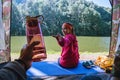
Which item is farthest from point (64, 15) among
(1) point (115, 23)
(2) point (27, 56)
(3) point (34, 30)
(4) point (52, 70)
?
(2) point (27, 56)

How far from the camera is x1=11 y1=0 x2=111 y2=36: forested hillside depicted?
8.73 feet

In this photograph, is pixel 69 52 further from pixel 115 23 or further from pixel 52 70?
pixel 115 23

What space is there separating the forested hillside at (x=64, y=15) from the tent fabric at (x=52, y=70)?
42cm

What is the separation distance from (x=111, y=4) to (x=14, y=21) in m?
1.12

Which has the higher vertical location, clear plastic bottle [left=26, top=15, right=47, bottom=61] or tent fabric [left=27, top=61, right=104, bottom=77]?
clear plastic bottle [left=26, top=15, right=47, bottom=61]

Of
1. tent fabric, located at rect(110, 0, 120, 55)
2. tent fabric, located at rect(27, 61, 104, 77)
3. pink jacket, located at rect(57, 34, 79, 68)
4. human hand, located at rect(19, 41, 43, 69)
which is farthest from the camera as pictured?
tent fabric, located at rect(110, 0, 120, 55)

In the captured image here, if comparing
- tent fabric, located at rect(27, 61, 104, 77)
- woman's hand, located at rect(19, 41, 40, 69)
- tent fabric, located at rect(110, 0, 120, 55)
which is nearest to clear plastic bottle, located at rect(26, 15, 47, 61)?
tent fabric, located at rect(27, 61, 104, 77)

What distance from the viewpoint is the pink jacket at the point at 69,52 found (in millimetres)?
2352

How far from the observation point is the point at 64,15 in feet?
9.11

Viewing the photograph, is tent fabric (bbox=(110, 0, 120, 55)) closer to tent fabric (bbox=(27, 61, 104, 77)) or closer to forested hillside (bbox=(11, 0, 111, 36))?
forested hillside (bbox=(11, 0, 111, 36))

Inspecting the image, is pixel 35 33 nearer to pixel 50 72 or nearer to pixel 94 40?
pixel 50 72

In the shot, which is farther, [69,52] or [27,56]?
[69,52]

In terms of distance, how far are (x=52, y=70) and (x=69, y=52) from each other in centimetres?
25

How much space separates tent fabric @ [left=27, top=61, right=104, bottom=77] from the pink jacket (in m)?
0.06
